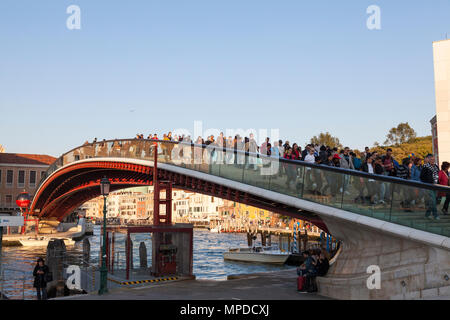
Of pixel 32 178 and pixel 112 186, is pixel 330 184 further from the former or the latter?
pixel 32 178

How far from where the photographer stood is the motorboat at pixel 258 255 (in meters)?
35.9

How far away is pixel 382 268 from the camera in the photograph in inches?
521

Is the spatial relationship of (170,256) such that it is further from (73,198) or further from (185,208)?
(185,208)

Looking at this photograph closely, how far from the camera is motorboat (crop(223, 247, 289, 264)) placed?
35.9 metres

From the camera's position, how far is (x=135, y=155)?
2741cm

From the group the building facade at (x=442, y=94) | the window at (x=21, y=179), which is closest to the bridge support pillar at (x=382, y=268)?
the building facade at (x=442, y=94)

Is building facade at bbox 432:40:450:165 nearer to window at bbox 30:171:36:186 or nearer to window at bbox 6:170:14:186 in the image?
window at bbox 30:171:36:186

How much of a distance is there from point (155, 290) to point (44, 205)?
47.5 metres

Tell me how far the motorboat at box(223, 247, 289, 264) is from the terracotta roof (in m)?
62.3

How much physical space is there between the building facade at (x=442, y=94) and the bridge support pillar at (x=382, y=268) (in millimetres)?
13495

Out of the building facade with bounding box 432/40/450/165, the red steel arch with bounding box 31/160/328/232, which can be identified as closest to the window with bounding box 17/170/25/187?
the red steel arch with bounding box 31/160/328/232
